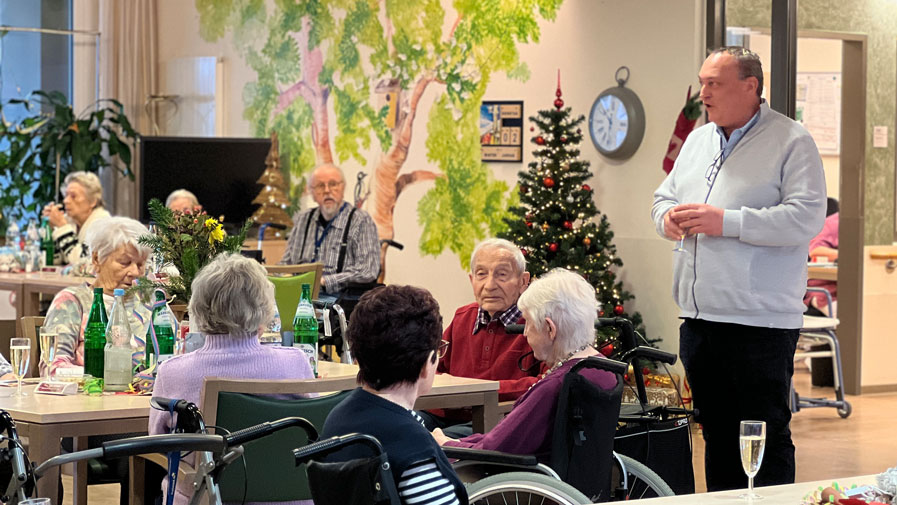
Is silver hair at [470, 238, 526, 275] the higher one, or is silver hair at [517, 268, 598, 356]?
silver hair at [470, 238, 526, 275]


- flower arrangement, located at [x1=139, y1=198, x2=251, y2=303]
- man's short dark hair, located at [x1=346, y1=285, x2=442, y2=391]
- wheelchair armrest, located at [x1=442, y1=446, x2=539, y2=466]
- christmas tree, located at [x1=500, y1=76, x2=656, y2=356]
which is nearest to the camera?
man's short dark hair, located at [x1=346, y1=285, x2=442, y2=391]

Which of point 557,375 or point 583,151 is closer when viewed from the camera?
point 557,375

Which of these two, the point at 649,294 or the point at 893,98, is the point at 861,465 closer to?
the point at 649,294

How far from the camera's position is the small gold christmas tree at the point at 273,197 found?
10.4 m

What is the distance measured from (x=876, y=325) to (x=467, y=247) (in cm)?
293

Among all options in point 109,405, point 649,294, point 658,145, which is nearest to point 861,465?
point 649,294

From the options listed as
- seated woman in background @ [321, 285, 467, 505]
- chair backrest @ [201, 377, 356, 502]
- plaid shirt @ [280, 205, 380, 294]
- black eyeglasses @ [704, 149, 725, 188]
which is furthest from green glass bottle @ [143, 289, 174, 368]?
plaid shirt @ [280, 205, 380, 294]

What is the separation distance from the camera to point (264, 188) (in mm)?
10664

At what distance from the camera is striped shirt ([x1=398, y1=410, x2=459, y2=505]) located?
8.20ft

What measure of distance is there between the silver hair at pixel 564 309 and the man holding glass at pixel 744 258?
716 mm

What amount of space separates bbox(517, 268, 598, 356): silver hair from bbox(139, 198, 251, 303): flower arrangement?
3.74 feet

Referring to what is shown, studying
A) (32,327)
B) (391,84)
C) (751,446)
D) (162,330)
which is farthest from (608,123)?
(751,446)

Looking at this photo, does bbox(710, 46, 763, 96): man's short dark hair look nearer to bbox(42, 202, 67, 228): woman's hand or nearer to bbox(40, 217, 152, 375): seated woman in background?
bbox(40, 217, 152, 375): seated woman in background

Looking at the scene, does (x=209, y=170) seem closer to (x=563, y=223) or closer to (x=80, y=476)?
(x=563, y=223)
